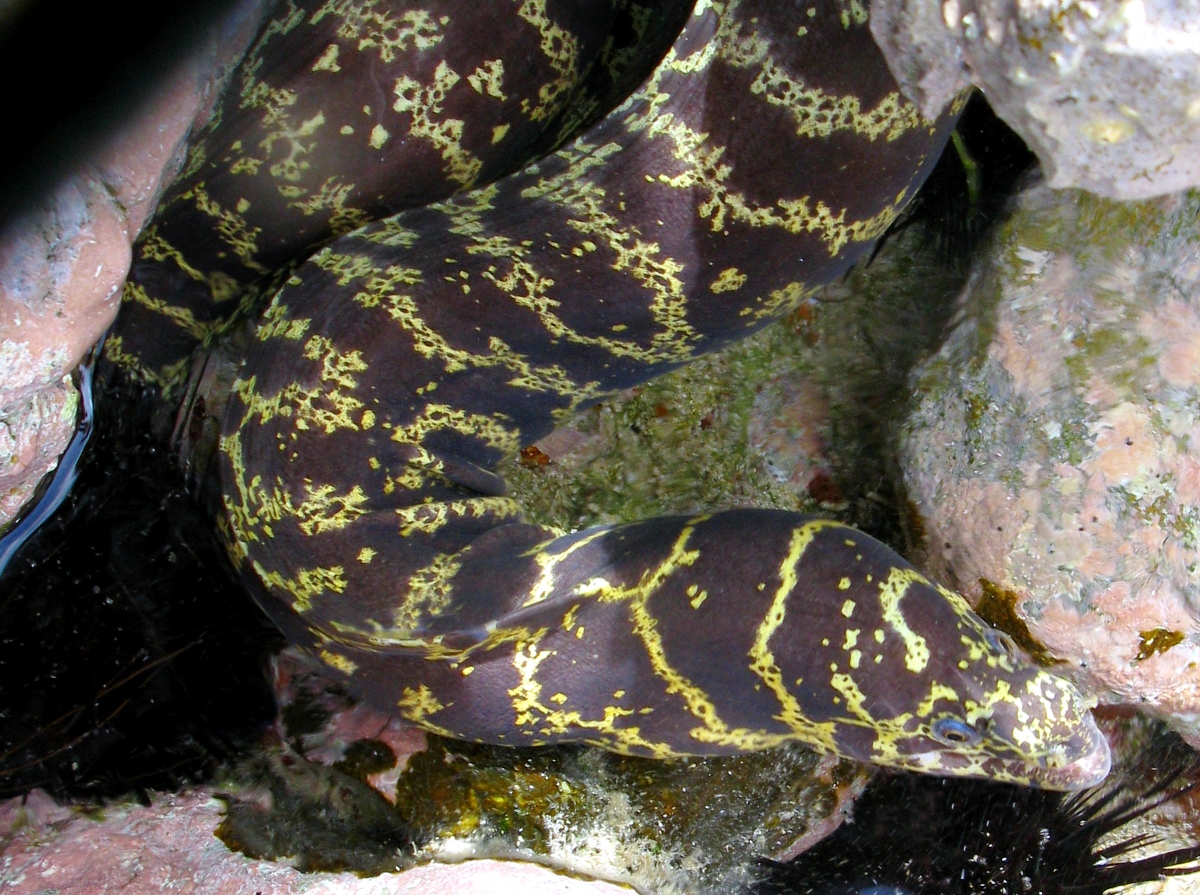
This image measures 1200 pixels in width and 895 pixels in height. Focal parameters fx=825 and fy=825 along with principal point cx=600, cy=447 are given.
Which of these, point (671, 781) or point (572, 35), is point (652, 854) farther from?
point (572, 35)

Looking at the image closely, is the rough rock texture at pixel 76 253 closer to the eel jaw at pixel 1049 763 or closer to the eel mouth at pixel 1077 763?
the eel jaw at pixel 1049 763

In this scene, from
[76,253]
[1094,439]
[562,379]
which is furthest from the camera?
[562,379]

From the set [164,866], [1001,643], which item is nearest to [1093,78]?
[1001,643]

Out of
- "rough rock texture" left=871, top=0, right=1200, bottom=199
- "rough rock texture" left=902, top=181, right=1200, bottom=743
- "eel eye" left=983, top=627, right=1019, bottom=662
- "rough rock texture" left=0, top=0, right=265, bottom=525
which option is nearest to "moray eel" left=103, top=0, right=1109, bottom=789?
"eel eye" left=983, top=627, right=1019, bottom=662

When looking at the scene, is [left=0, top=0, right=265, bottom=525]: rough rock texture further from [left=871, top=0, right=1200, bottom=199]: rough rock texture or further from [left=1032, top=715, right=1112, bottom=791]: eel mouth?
[left=1032, top=715, right=1112, bottom=791]: eel mouth

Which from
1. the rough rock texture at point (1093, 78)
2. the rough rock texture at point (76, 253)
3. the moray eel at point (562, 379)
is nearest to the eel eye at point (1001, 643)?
the moray eel at point (562, 379)

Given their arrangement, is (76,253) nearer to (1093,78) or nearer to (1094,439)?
(1093,78)
